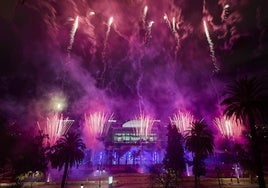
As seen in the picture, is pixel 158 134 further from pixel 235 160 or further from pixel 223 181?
pixel 223 181

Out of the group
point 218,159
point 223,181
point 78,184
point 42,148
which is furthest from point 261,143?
point 42,148

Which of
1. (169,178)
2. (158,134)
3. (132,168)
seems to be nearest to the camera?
(169,178)

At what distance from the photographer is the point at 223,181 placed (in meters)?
60.0

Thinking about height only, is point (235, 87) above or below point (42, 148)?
above

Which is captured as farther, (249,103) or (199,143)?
(199,143)

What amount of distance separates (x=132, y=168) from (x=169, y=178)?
4445 centimetres

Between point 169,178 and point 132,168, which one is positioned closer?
point 169,178

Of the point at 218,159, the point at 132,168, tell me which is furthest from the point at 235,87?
the point at 218,159

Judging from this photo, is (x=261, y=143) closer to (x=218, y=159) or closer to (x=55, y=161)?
(x=218, y=159)

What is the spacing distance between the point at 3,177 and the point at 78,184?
66.9 feet

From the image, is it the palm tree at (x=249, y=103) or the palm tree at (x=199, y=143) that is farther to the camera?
the palm tree at (x=199, y=143)

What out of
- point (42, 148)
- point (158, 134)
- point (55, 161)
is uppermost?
point (158, 134)

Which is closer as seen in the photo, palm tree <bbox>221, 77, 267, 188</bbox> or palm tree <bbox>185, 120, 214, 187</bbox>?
palm tree <bbox>221, 77, 267, 188</bbox>

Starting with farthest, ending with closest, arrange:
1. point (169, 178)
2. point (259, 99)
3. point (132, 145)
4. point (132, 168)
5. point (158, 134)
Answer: point (158, 134)
point (132, 145)
point (132, 168)
point (169, 178)
point (259, 99)
